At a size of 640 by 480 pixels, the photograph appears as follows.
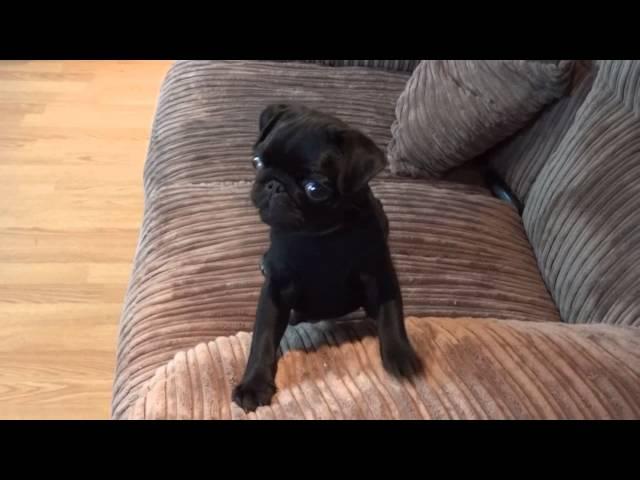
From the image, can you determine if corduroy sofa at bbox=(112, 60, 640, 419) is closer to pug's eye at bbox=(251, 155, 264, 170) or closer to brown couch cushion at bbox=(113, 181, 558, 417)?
brown couch cushion at bbox=(113, 181, 558, 417)

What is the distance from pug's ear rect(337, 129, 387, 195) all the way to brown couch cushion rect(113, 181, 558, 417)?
393 mm

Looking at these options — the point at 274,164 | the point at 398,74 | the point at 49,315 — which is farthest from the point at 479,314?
the point at 49,315

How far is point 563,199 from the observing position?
1383mm

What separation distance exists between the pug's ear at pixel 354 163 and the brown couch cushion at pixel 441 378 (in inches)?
9.1

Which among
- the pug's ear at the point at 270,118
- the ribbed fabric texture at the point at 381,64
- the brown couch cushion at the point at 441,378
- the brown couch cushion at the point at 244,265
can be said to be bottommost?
the brown couch cushion at the point at 244,265

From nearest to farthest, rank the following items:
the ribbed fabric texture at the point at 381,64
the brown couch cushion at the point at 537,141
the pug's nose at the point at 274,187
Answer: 1. the pug's nose at the point at 274,187
2. the brown couch cushion at the point at 537,141
3. the ribbed fabric texture at the point at 381,64

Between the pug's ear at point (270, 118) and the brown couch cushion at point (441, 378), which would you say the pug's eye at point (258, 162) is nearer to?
the pug's ear at point (270, 118)

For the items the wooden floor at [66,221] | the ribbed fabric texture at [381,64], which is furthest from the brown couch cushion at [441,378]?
the ribbed fabric texture at [381,64]

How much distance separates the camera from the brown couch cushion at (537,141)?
1.43 meters

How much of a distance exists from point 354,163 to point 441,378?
0.99 feet

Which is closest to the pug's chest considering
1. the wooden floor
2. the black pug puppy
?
the black pug puppy

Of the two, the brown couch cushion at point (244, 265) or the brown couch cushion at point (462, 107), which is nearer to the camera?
the brown couch cushion at point (244, 265)

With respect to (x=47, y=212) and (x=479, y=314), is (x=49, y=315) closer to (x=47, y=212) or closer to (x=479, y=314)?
(x=47, y=212)

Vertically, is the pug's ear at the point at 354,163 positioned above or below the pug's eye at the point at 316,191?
above
